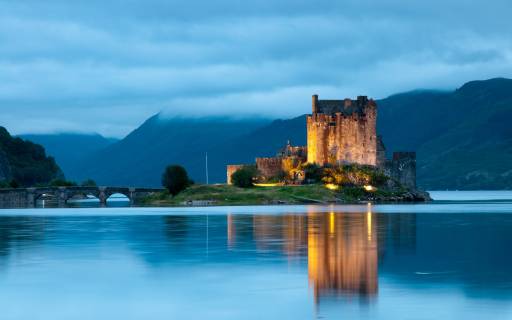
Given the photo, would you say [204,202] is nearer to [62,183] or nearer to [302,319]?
[62,183]

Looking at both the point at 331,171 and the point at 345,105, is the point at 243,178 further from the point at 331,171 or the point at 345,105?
the point at 345,105

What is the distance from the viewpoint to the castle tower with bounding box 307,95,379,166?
144 meters

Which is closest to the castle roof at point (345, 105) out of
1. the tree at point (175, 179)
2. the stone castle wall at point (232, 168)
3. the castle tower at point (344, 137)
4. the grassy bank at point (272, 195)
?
the castle tower at point (344, 137)

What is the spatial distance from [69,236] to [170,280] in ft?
84.3

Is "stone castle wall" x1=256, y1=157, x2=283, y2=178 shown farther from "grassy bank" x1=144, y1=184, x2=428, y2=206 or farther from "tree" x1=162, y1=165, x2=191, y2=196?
"tree" x1=162, y1=165, x2=191, y2=196

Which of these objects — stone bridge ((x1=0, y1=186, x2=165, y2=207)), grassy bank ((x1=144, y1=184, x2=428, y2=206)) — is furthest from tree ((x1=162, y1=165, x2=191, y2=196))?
stone bridge ((x1=0, y1=186, x2=165, y2=207))

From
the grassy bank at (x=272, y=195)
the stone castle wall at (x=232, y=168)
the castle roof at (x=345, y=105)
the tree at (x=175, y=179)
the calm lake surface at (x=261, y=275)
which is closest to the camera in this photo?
the calm lake surface at (x=261, y=275)

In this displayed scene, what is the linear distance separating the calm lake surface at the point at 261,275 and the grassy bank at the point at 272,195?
74.4 metres

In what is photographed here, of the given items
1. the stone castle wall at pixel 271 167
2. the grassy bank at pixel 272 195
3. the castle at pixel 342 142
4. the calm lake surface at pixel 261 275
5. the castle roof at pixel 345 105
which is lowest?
the calm lake surface at pixel 261 275

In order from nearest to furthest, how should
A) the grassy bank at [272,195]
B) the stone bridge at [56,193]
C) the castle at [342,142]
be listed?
1. the grassy bank at [272,195]
2. the castle at [342,142]
3. the stone bridge at [56,193]

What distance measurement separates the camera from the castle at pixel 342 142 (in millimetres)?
144000

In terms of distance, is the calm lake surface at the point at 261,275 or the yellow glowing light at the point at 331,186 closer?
the calm lake surface at the point at 261,275

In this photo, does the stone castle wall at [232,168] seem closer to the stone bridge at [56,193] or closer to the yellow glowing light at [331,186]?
the stone bridge at [56,193]

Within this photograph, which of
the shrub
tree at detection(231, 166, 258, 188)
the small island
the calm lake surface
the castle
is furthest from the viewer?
the castle
